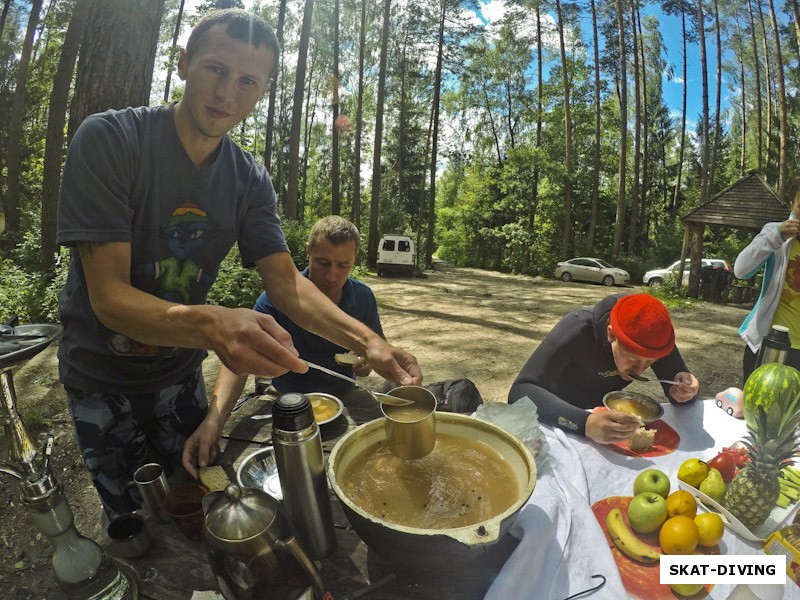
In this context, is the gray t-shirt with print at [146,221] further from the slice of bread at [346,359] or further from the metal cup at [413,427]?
the metal cup at [413,427]

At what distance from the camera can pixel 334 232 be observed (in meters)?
3.02

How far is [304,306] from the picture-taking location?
1897 mm

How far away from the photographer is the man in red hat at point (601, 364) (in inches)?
78.5

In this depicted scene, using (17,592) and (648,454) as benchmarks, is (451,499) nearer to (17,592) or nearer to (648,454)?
(648,454)

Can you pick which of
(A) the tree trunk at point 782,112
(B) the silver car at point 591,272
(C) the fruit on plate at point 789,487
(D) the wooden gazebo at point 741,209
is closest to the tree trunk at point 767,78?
(A) the tree trunk at point 782,112

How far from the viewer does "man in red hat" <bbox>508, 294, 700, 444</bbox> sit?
6.54 feet

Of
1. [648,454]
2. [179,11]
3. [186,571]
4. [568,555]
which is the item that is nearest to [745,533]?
[648,454]

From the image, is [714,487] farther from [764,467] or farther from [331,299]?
[331,299]

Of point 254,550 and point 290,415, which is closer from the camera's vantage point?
point 254,550

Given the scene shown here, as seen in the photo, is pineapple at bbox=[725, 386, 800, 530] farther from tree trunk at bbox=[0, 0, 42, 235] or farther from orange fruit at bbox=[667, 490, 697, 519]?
tree trunk at bbox=[0, 0, 42, 235]

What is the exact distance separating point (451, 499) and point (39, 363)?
23.4ft

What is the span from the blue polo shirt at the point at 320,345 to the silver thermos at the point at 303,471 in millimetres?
1419

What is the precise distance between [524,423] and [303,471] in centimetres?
107

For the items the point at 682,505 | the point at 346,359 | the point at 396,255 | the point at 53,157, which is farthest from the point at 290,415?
the point at 396,255
